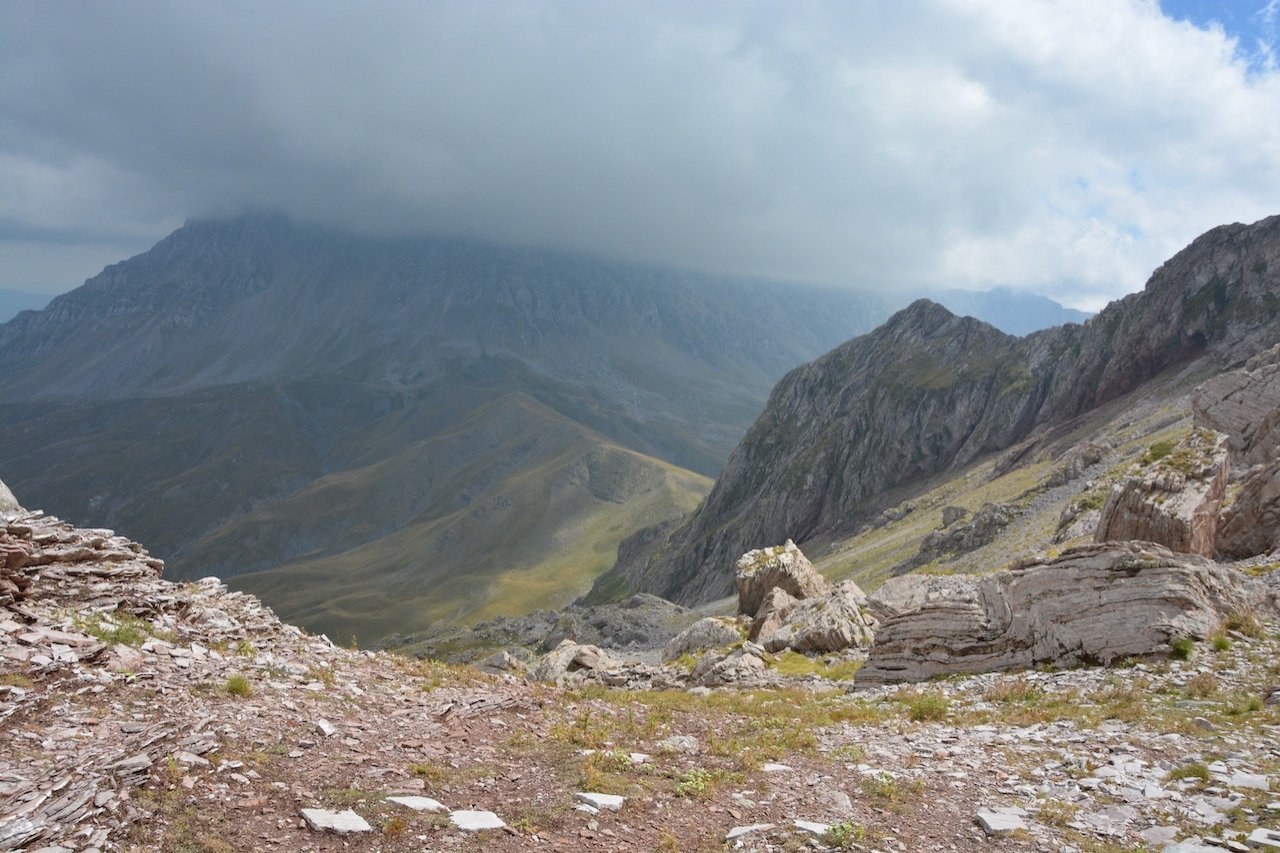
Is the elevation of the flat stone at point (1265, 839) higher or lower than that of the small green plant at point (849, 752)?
higher

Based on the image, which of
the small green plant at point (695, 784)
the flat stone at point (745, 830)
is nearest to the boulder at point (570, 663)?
the small green plant at point (695, 784)

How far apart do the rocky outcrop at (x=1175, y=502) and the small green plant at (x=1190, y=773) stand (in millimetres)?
18943

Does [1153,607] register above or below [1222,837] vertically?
above

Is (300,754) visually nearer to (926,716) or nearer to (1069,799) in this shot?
(1069,799)

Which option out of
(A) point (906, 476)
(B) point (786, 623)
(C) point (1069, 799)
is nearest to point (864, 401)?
(A) point (906, 476)

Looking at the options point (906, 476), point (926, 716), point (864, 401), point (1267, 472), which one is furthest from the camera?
point (864, 401)

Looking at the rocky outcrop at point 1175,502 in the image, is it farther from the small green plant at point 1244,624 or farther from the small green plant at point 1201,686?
the small green plant at point 1201,686

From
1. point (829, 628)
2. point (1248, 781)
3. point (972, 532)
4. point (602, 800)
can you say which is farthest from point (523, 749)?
point (972, 532)

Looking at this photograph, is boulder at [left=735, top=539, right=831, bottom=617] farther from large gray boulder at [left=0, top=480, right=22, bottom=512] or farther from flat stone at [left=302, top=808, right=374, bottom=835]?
flat stone at [left=302, top=808, right=374, bottom=835]

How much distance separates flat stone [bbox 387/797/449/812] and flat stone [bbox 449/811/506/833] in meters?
0.29

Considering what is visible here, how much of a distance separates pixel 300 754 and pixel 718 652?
2760 centimetres

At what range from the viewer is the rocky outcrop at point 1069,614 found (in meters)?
22.0

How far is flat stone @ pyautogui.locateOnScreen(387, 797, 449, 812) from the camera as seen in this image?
11.5m

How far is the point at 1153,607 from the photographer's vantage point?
22.1 meters
